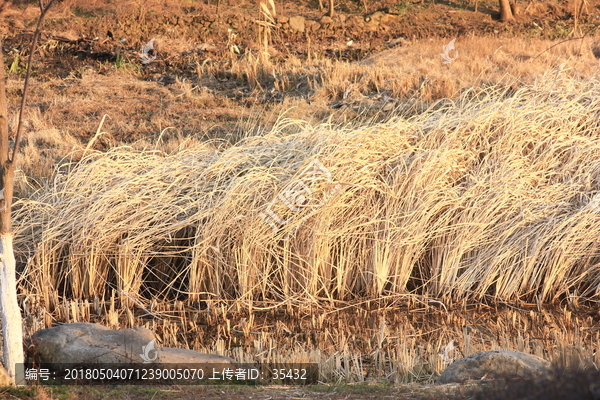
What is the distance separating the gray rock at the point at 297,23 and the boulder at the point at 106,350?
42.2 feet

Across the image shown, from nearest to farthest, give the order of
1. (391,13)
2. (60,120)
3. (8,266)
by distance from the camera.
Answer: (8,266), (60,120), (391,13)

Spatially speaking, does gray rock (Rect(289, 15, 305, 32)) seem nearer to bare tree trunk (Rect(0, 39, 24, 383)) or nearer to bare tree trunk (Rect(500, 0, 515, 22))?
bare tree trunk (Rect(500, 0, 515, 22))

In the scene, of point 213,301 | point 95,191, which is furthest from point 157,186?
point 213,301

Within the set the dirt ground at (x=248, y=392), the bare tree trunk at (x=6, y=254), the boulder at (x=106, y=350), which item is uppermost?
the bare tree trunk at (x=6, y=254)

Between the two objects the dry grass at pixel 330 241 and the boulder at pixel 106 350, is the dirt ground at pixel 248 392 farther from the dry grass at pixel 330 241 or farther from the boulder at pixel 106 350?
the dry grass at pixel 330 241

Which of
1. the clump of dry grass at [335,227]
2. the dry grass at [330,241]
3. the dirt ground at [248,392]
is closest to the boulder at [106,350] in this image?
the dirt ground at [248,392]

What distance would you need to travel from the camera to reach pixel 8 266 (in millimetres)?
2836

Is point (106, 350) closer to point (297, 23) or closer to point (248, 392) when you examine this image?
point (248, 392)

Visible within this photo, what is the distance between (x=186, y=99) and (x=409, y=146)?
4.23m

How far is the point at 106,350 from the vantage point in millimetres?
3486

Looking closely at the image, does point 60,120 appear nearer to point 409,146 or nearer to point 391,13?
point 409,146

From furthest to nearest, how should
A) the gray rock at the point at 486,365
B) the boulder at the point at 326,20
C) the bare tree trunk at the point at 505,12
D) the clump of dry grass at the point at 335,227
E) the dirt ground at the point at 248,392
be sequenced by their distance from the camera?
1. the bare tree trunk at the point at 505,12
2. the boulder at the point at 326,20
3. the clump of dry grass at the point at 335,227
4. the gray rock at the point at 486,365
5. the dirt ground at the point at 248,392

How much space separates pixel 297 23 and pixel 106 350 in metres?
13.3

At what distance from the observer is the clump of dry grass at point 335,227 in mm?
5012
